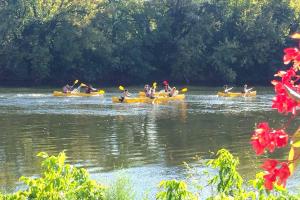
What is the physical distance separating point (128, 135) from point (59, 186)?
60.2ft

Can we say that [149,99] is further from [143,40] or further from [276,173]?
[276,173]

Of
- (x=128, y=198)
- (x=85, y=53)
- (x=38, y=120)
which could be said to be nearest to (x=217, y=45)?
(x=85, y=53)

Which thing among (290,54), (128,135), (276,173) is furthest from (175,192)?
(128,135)

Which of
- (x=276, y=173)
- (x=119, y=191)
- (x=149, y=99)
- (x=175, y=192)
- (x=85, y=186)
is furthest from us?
(x=149, y=99)

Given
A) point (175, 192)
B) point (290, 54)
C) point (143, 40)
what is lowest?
point (175, 192)

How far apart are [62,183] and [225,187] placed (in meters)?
1.83

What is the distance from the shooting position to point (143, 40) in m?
67.0

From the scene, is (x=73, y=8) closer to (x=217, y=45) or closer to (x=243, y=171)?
(x=217, y=45)

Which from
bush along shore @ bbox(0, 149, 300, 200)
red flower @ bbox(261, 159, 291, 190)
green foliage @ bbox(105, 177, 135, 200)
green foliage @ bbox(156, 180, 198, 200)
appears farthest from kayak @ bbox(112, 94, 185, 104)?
red flower @ bbox(261, 159, 291, 190)

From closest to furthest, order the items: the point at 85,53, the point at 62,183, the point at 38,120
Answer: the point at 62,183 < the point at 38,120 < the point at 85,53

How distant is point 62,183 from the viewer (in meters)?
6.22

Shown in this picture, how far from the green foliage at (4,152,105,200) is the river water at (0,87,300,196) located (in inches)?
208

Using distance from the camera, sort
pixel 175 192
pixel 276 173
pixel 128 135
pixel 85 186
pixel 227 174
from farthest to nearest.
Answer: pixel 128 135, pixel 227 174, pixel 85 186, pixel 175 192, pixel 276 173

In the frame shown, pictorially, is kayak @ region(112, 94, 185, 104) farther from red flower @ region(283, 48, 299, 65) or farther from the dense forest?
red flower @ region(283, 48, 299, 65)
